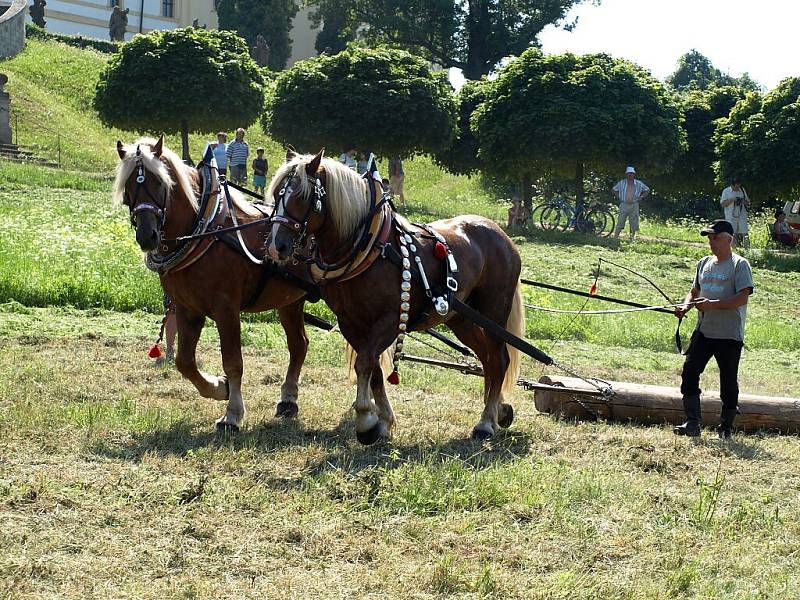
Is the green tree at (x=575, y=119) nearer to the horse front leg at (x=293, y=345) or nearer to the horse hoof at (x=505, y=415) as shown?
the horse front leg at (x=293, y=345)

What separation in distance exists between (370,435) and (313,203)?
1539mm

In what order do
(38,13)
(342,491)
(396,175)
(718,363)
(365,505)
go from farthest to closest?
1. (38,13)
2. (396,175)
3. (718,363)
4. (342,491)
5. (365,505)

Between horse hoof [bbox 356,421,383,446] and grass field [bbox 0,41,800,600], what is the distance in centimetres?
12

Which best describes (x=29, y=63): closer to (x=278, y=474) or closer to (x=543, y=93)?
(x=543, y=93)

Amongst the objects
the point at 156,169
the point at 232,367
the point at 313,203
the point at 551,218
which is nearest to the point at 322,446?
the point at 232,367

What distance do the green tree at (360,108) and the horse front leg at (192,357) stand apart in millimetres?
19377

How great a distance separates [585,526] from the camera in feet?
17.0

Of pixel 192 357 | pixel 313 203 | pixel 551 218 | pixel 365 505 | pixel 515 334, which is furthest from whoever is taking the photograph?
pixel 551 218

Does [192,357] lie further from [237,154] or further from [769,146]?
[769,146]

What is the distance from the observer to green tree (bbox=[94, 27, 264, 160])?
2502cm

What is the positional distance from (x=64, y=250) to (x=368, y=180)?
342 inches

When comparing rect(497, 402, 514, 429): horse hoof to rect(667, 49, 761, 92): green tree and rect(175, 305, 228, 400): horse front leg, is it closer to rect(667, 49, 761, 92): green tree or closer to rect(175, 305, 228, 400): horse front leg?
rect(175, 305, 228, 400): horse front leg

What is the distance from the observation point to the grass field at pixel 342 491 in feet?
14.5

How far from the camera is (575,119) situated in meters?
24.0
